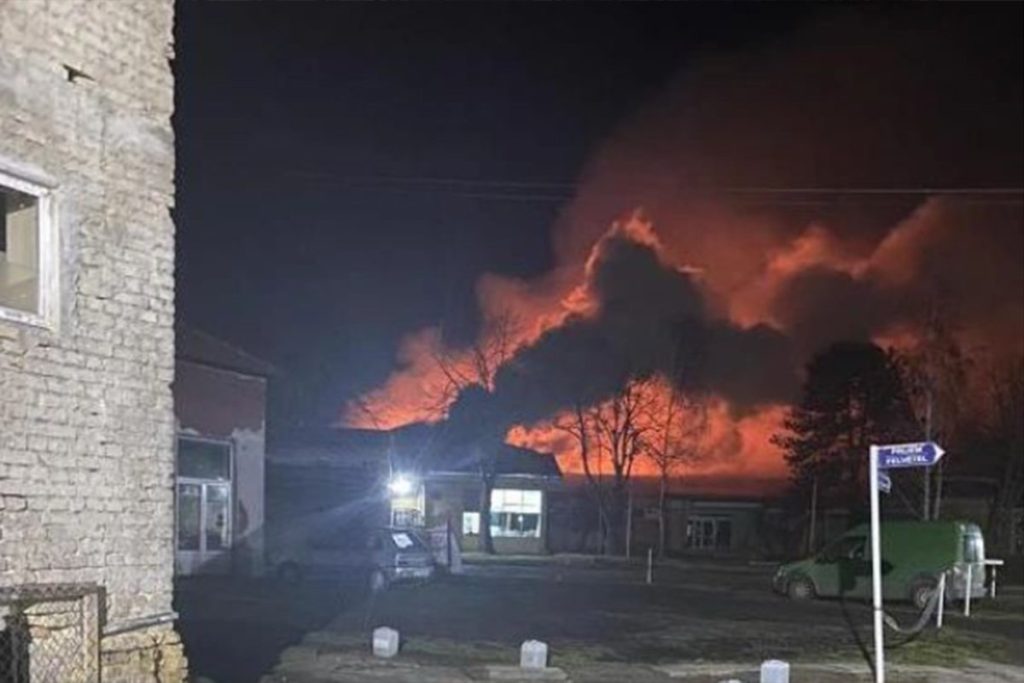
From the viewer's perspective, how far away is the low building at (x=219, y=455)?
1160 inches

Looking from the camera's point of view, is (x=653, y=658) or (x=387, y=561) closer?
(x=653, y=658)

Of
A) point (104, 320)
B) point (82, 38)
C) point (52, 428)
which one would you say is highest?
point (82, 38)

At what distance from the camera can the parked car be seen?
3056 centimetres

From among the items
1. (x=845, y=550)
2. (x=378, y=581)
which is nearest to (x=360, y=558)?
(x=378, y=581)

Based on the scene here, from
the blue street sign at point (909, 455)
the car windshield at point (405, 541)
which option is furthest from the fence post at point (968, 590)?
the blue street sign at point (909, 455)

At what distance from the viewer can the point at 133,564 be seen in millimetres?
9867

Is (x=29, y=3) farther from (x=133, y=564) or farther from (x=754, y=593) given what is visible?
(x=754, y=593)

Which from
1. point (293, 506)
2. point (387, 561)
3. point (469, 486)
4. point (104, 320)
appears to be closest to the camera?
point (104, 320)

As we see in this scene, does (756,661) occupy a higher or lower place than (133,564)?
lower

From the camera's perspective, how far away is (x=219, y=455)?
30.9m

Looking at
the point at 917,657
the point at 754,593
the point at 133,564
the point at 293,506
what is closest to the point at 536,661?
the point at 917,657

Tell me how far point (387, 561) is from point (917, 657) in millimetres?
14463

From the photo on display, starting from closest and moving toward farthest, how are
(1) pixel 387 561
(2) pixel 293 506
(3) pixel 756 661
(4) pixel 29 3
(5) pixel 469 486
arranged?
(4) pixel 29 3
(3) pixel 756 661
(1) pixel 387 561
(2) pixel 293 506
(5) pixel 469 486

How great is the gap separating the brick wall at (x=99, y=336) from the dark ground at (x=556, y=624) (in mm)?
4275
